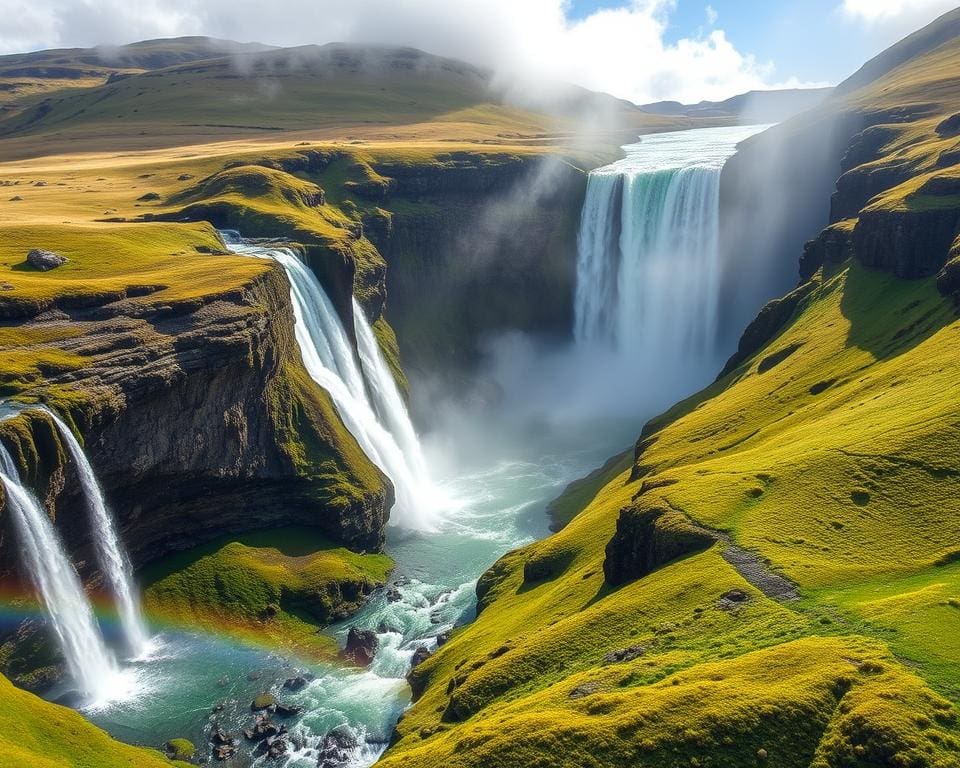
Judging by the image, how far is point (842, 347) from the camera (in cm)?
7625

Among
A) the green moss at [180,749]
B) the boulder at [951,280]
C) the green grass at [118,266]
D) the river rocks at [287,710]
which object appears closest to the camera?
the green moss at [180,749]

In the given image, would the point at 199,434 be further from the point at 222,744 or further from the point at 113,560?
the point at 222,744

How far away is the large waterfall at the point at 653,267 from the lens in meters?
134

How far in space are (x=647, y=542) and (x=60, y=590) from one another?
120 ft

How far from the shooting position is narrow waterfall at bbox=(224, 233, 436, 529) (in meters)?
84.2

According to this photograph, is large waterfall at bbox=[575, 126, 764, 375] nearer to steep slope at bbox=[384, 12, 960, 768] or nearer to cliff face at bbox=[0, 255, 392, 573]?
steep slope at bbox=[384, 12, 960, 768]

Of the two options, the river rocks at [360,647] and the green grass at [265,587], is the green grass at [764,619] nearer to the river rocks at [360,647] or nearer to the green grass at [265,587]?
the river rocks at [360,647]

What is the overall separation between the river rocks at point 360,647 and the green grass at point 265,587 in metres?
1.36

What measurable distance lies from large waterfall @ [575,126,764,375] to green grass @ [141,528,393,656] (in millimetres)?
78780

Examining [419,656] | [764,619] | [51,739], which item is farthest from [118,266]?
[764,619]

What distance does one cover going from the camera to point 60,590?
162ft

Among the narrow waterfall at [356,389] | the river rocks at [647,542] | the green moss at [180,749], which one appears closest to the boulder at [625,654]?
the river rocks at [647,542]

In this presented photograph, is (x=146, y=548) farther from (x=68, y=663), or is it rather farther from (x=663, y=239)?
(x=663, y=239)

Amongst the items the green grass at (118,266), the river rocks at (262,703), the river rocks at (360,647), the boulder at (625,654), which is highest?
the green grass at (118,266)
